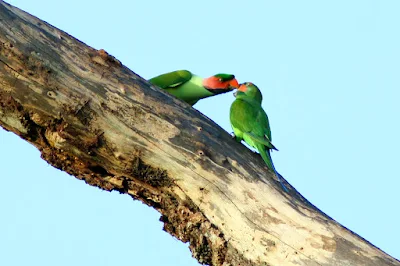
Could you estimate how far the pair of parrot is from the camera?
18.8 ft

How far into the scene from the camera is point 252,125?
595 centimetres

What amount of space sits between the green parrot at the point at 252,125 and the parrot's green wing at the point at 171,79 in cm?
87

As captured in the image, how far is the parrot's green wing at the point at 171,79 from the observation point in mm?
7191

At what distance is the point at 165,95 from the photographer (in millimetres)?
5324

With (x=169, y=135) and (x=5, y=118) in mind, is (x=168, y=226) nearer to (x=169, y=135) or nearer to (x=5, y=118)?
(x=169, y=135)

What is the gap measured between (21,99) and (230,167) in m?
1.64

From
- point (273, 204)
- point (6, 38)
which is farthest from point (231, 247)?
point (6, 38)

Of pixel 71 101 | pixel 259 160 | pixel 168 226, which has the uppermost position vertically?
pixel 259 160

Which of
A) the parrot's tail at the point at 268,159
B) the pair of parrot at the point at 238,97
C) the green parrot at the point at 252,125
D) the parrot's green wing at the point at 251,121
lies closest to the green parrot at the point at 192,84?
the pair of parrot at the point at 238,97

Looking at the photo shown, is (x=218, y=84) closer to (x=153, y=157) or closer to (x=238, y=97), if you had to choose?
(x=238, y=97)

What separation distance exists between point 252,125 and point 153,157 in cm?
133

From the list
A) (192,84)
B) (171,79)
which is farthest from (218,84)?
(171,79)

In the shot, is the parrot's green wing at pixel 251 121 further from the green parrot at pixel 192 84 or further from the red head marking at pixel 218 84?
the red head marking at pixel 218 84

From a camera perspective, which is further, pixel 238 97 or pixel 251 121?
pixel 238 97
